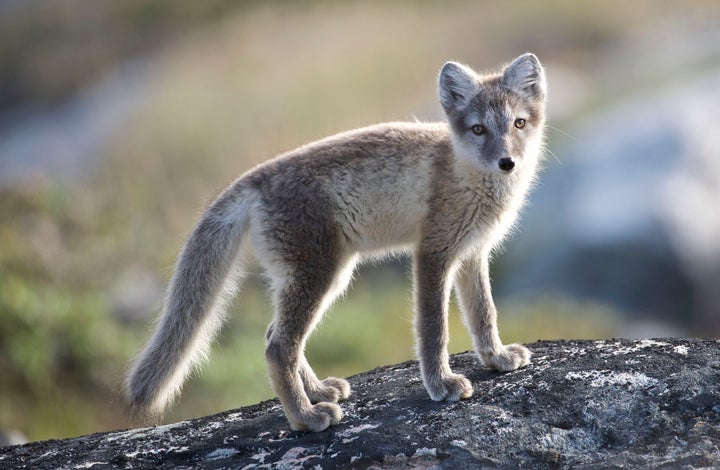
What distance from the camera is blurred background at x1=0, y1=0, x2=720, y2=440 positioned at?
9453mm

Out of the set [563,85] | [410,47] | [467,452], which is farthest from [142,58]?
[467,452]

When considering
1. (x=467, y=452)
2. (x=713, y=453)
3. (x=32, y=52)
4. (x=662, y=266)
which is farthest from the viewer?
(x=32, y=52)

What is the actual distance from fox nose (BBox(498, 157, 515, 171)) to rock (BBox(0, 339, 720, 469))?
116 centimetres

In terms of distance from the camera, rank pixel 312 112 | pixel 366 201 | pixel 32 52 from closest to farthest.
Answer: pixel 366 201 < pixel 312 112 < pixel 32 52

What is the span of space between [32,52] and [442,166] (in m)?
17.7

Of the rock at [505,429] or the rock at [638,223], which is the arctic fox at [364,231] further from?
the rock at [638,223]

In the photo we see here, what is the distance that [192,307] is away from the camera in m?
4.95

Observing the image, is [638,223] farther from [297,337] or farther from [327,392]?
[297,337]

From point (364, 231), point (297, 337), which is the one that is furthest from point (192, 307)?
point (364, 231)

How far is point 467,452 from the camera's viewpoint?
4.19 meters

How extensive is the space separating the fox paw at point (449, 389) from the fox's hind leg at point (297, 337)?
0.53m

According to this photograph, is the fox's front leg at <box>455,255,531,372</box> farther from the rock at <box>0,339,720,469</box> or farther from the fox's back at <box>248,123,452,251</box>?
the fox's back at <box>248,123,452,251</box>

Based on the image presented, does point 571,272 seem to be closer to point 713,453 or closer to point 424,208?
point 424,208

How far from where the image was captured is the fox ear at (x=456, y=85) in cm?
540
